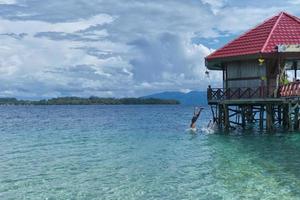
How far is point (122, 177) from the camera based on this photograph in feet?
49.1

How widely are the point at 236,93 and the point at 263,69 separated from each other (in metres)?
2.13

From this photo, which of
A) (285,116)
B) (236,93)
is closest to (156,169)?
(236,93)

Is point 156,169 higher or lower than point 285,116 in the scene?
lower

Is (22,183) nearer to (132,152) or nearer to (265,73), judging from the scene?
(132,152)

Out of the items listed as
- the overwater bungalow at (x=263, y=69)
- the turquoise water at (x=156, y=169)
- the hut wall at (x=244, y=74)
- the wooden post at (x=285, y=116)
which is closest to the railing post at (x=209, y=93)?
the overwater bungalow at (x=263, y=69)

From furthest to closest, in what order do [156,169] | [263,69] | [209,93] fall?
[209,93], [263,69], [156,169]

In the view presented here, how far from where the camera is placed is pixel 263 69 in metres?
26.6

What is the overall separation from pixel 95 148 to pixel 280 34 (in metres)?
12.9

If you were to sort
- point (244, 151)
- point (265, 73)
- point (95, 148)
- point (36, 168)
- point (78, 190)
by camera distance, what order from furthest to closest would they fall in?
point (265, 73)
point (95, 148)
point (244, 151)
point (36, 168)
point (78, 190)

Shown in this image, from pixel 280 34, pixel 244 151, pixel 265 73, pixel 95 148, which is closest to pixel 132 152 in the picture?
pixel 95 148

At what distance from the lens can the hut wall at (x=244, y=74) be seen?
26.9 m

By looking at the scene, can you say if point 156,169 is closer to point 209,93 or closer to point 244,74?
point 244,74

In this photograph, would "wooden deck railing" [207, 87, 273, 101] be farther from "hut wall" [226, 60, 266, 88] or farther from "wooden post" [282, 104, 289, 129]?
"wooden post" [282, 104, 289, 129]

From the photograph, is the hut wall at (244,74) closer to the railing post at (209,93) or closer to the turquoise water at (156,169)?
the railing post at (209,93)
